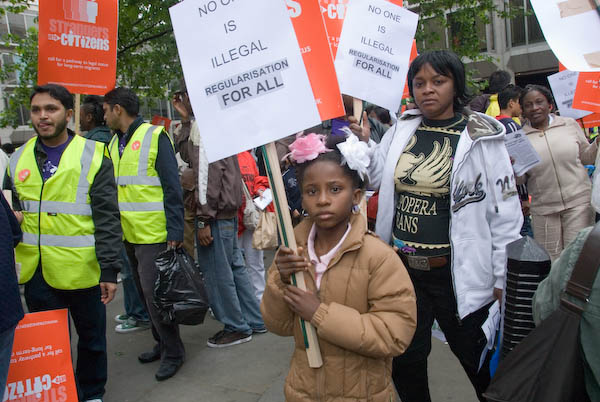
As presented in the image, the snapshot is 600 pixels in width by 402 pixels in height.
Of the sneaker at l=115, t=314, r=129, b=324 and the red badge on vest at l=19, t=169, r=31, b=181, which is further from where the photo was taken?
the sneaker at l=115, t=314, r=129, b=324

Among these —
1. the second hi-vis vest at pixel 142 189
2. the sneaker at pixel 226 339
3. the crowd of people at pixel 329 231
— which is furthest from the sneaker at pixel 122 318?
the second hi-vis vest at pixel 142 189

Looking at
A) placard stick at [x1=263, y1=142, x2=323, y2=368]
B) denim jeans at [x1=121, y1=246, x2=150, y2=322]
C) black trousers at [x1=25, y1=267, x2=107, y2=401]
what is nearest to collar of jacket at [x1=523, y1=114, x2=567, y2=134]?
placard stick at [x1=263, y1=142, x2=323, y2=368]

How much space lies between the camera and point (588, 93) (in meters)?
4.13

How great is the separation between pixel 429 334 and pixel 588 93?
277 cm

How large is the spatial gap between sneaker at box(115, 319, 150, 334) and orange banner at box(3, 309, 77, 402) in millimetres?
2144

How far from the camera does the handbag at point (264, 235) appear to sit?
4.70 m

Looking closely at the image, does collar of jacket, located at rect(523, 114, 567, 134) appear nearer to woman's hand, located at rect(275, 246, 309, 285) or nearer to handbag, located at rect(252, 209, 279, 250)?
handbag, located at rect(252, 209, 279, 250)

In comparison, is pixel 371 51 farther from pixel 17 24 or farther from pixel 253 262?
pixel 17 24

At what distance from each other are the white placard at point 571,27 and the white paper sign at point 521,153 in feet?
3.64

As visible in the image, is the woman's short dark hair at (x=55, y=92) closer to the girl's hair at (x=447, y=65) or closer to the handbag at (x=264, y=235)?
the handbag at (x=264, y=235)

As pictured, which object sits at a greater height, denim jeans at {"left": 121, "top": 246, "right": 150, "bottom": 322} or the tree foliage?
the tree foliage

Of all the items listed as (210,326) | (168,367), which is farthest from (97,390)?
(210,326)

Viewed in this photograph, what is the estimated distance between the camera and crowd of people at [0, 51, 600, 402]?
1955 millimetres

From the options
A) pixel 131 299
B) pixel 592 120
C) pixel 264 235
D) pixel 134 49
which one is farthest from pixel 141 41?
pixel 592 120
